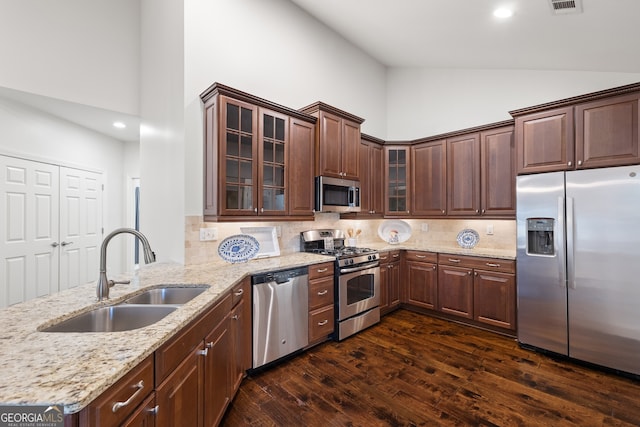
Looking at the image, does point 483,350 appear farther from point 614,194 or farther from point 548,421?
point 614,194

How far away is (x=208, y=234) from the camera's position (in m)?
2.88

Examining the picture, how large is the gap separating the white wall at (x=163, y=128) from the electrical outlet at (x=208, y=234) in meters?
0.18

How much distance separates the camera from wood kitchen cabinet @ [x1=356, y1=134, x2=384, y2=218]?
4113 millimetres

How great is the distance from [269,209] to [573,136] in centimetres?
299

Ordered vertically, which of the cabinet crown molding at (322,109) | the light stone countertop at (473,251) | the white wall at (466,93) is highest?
the white wall at (466,93)

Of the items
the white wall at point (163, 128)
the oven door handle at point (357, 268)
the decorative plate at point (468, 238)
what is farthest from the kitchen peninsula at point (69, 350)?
the decorative plate at point (468, 238)

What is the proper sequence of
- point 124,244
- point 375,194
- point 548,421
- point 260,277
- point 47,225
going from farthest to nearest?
point 124,244 < point 375,194 < point 47,225 < point 260,277 < point 548,421

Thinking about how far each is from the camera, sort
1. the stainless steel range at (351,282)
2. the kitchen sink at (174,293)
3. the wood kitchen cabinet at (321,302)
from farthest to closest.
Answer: the stainless steel range at (351,282), the wood kitchen cabinet at (321,302), the kitchen sink at (174,293)

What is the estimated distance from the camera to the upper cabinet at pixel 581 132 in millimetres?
2504

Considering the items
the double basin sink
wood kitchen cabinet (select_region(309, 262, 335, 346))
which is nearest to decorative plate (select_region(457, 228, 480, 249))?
wood kitchen cabinet (select_region(309, 262, 335, 346))

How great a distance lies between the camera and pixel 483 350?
2986 millimetres

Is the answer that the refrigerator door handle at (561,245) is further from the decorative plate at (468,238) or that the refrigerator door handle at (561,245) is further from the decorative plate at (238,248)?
the decorative plate at (238,248)

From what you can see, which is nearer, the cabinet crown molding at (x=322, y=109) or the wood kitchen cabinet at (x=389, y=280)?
the cabinet crown molding at (x=322, y=109)

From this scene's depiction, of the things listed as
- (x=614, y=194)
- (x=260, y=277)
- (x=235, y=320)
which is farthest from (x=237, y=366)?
(x=614, y=194)
